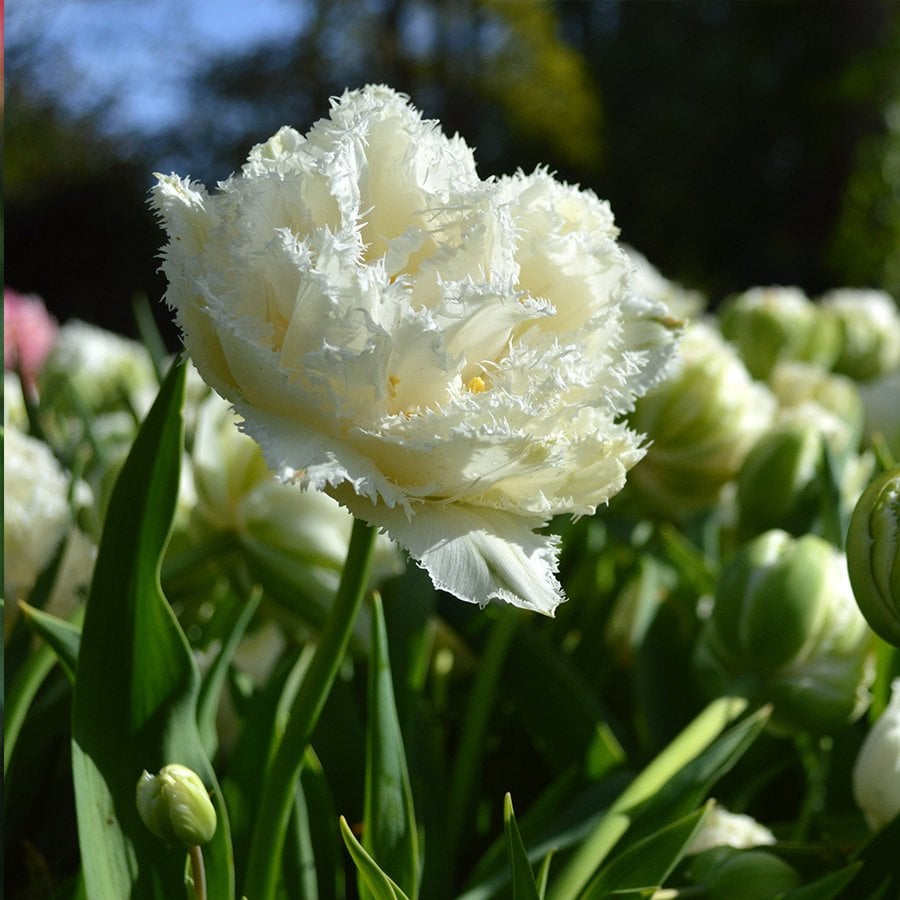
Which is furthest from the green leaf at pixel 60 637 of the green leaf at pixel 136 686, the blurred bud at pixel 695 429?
the blurred bud at pixel 695 429

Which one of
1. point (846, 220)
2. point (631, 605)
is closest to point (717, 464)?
point (631, 605)

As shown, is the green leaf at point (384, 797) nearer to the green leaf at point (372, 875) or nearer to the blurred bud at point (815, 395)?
the green leaf at point (372, 875)

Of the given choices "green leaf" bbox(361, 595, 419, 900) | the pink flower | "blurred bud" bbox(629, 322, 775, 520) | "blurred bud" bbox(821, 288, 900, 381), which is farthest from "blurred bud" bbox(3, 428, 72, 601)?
"blurred bud" bbox(821, 288, 900, 381)

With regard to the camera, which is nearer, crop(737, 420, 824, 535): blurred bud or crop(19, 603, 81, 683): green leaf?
crop(19, 603, 81, 683): green leaf

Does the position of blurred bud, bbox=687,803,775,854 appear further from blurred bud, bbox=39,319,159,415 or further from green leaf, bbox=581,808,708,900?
blurred bud, bbox=39,319,159,415

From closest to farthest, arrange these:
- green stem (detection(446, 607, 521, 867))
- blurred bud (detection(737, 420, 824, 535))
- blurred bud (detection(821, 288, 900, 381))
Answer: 1. green stem (detection(446, 607, 521, 867))
2. blurred bud (detection(737, 420, 824, 535))
3. blurred bud (detection(821, 288, 900, 381))
